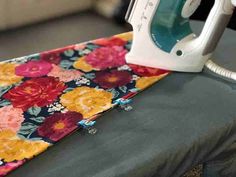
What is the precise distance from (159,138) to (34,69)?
430 millimetres

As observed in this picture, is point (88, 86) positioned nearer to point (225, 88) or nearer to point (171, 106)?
point (171, 106)

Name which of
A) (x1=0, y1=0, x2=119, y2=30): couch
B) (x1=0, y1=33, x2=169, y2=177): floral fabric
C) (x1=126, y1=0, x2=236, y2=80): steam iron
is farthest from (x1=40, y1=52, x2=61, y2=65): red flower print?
(x1=0, y1=0, x2=119, y2=30): couch

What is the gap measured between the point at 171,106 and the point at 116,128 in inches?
6.8

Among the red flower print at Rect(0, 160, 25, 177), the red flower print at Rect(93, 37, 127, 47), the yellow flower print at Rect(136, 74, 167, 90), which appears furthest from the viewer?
the red flower print at Rect(93, 37, 127, 47)

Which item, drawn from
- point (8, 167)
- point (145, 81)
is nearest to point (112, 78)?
point (145, 81)

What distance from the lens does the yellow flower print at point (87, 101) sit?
3.06ft

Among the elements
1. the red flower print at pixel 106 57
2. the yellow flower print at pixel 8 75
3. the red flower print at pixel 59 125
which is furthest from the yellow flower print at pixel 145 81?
the yellow flower print at pixel 8 75

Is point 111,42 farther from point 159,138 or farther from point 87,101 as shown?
point 159,138

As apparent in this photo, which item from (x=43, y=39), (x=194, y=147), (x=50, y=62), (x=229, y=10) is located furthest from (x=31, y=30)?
(x=194, y=147)

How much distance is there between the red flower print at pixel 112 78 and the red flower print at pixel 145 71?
34mm

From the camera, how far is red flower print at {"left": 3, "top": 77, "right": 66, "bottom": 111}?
0.94 meters

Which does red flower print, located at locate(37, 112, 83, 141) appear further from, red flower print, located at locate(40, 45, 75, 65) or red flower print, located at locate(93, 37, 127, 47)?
red flower print, located at locate(93, 37, 127, 47)

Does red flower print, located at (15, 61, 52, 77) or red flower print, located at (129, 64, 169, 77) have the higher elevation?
red flower print, located at (129, 64, 169, 77)

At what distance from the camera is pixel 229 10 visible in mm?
1115
